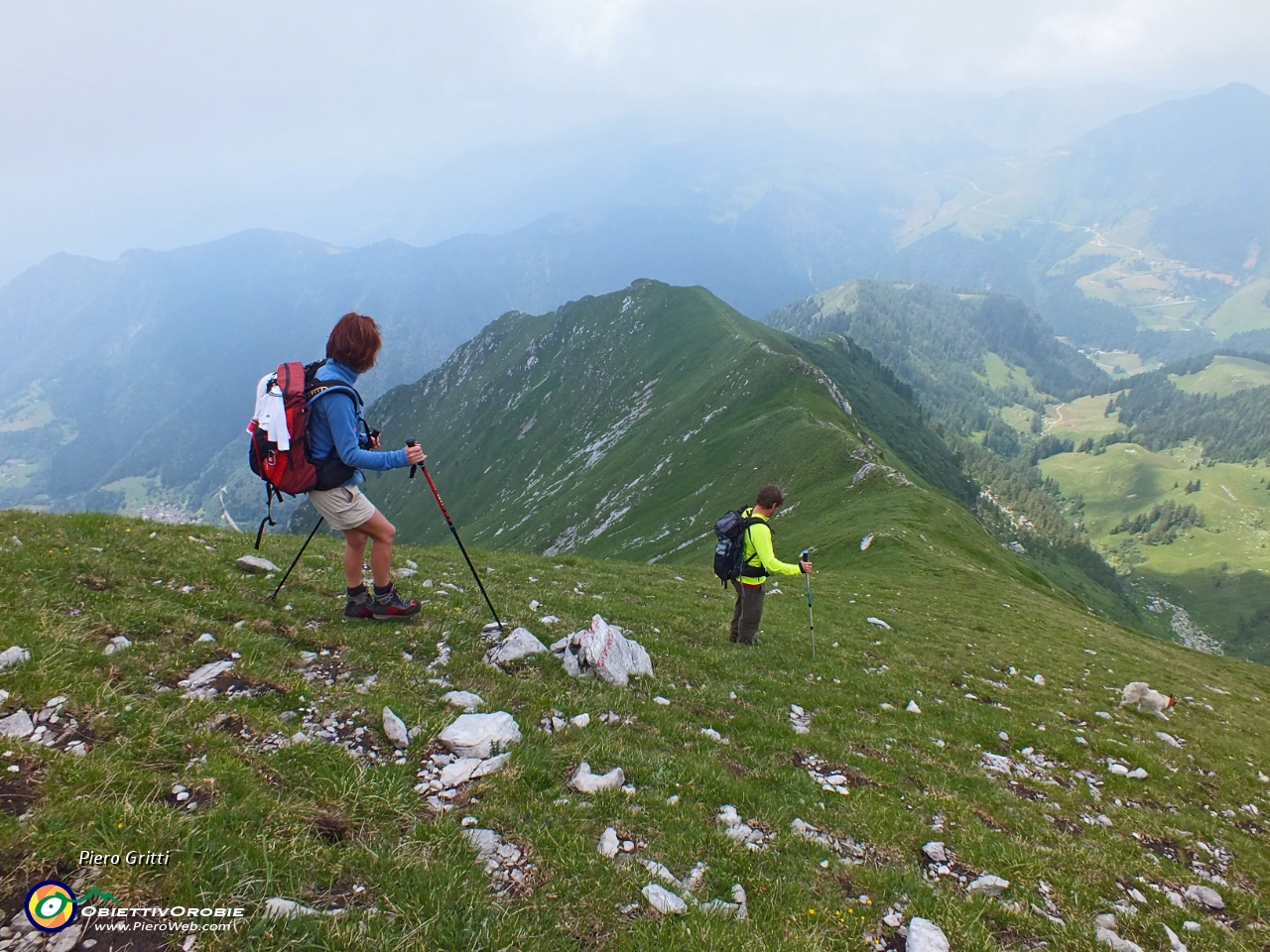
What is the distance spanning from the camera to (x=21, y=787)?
14.7 ft

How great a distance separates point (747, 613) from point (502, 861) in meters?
11.1

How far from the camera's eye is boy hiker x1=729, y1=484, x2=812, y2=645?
1446 cm

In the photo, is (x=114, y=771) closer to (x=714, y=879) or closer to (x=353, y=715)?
(x=353, y=715)

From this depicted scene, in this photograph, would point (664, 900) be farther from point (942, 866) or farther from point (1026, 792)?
point (1026, 792)

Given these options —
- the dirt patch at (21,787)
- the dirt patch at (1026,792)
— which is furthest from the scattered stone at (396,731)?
the dirt patch at (1026,792)

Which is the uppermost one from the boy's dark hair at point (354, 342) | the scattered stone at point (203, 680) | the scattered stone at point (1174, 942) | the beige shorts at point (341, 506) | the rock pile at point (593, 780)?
the boy's dark hair at point (354, 342)

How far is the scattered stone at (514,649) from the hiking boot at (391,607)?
6.20ft

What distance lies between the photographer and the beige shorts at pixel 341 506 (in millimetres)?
9584

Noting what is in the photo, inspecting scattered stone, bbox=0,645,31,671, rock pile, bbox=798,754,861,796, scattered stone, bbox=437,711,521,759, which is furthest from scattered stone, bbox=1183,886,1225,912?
scattered stone, bbox=0,645,31,671

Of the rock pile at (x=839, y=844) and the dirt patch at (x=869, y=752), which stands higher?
the rock pile at (x=839, y=844)

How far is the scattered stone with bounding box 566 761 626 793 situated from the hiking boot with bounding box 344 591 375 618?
5749 millimetres

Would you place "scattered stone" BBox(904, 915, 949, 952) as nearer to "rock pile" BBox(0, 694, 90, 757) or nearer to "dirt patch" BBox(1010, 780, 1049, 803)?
"dirt patch" BBox(1010, 780, 1049, 803)

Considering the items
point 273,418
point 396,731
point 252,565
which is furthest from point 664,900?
point 252,565

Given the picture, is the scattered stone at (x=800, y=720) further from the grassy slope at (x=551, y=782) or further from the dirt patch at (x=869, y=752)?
the dirt patch at (x=869, y=752)
